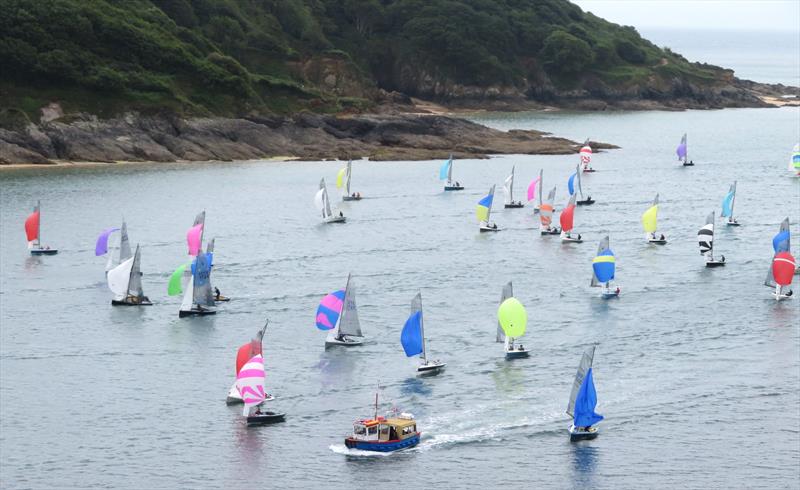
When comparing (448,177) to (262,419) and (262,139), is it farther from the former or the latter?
(262,419)

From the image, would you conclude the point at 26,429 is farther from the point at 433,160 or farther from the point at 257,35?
the point at 257,35

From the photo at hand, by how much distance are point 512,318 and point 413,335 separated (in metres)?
5.90

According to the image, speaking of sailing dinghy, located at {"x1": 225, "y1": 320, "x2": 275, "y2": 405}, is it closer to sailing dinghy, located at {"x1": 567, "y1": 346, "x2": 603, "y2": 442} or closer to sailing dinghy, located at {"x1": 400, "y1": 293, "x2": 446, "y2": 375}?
sailing dinghy, located at {"x1": 400, "y1": 293, "x2": 446, "y2": 375}

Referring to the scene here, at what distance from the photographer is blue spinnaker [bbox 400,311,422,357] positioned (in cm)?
6406

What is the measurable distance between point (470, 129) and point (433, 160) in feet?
58.2

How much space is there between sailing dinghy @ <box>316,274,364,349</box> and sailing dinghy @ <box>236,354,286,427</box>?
11.6m

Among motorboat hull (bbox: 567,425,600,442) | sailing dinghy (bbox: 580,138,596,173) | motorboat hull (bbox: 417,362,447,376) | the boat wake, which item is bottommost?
the boat wake

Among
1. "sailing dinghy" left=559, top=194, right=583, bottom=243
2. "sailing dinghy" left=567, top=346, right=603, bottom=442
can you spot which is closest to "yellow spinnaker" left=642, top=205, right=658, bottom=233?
"sailing dinghy" left=559, top=194, right=583, bottom=243

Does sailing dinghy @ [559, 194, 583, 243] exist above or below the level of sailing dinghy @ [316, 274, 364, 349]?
above

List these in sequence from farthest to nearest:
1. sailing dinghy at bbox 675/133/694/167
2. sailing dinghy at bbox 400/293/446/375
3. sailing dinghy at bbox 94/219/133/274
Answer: sailing dinghy at bbox 675/133/694/167
sailing dinghy at bbox 94/219/133/274
sailing dinghy at bbox 400/293/446/375

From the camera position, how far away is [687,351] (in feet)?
227

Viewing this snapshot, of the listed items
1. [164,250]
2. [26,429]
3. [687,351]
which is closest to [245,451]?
[26,429]

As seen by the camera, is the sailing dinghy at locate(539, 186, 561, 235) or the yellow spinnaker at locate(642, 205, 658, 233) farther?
the sailing dinghy at locate(539, 186, 561, 235)

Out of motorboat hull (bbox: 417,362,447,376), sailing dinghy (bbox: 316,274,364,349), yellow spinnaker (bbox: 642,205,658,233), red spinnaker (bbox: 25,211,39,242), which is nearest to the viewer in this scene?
motorboat hull (bbox: 417,362,447,376)
